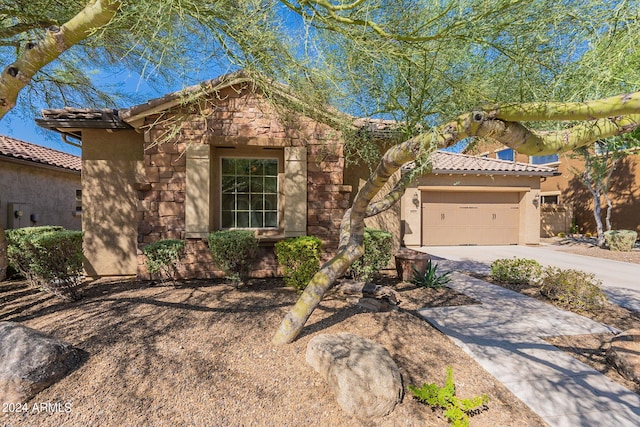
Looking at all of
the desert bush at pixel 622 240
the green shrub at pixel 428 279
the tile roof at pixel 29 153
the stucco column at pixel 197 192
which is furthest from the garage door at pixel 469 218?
the tile roof at pixel 29 153

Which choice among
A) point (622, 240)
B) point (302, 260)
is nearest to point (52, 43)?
point (302, 260)

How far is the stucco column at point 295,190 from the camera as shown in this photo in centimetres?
626

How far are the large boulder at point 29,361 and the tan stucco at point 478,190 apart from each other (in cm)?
1133

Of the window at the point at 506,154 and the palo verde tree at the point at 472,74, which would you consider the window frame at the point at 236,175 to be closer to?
the palo verde tree at the point at 472,74

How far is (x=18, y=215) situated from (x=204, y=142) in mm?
7552

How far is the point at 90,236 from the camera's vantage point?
6.52 m

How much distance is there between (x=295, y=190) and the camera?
20.7 ft

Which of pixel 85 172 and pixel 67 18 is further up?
pixel 67 18

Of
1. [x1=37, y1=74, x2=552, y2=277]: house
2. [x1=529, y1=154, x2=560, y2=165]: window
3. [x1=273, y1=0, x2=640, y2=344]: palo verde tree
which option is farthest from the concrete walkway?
[x1=529, y1=154, x2=560, y2=165]: window

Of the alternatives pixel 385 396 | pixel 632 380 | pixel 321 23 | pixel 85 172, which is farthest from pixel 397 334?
pixel 85 172

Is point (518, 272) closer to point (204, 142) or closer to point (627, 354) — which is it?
point (627, 354)

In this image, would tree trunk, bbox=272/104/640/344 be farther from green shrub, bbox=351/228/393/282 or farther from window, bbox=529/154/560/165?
window, bbox=529/154/560/165

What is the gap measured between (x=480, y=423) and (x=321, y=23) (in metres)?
4.76

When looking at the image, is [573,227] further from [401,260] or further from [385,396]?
[385,396]
